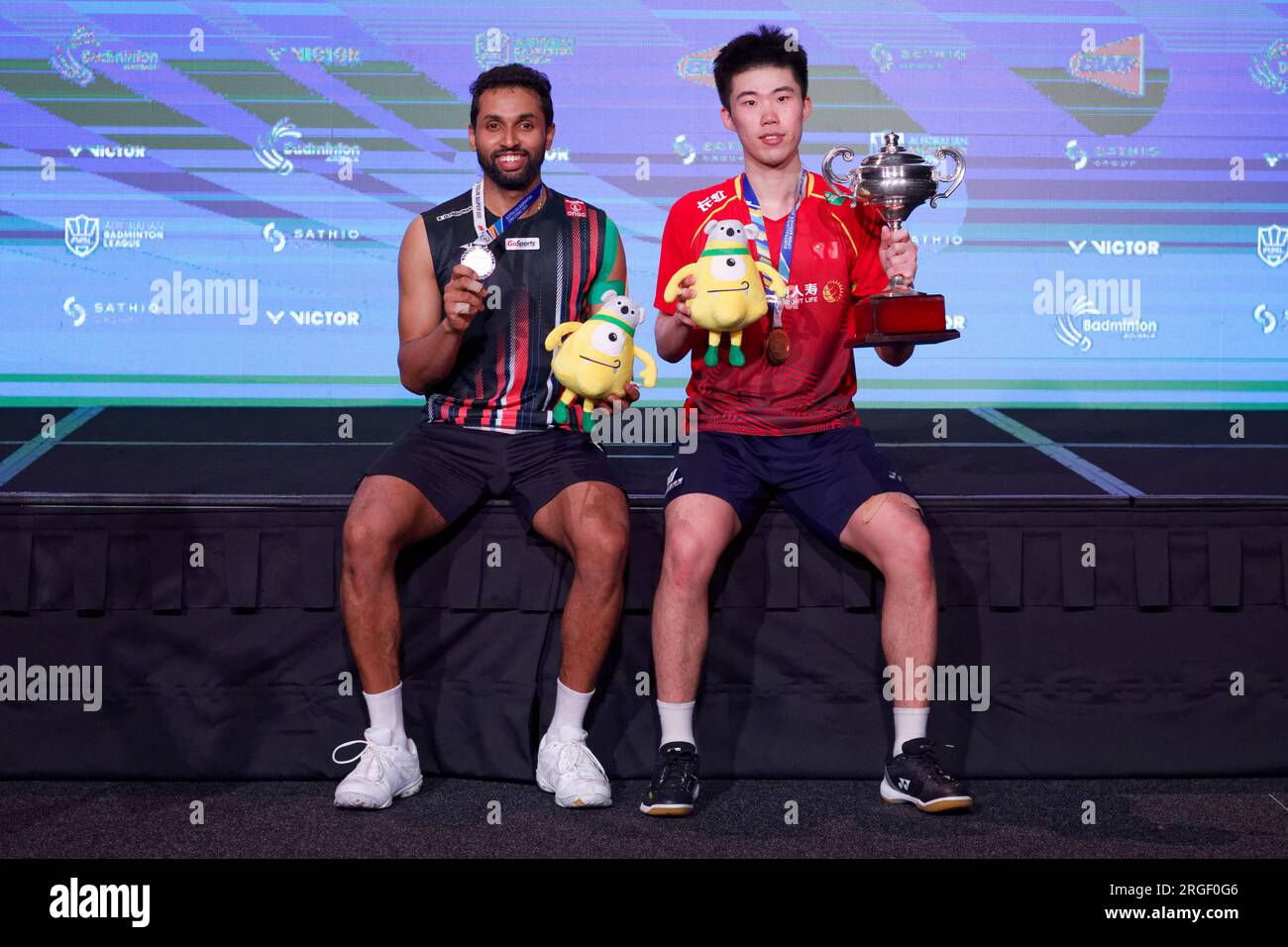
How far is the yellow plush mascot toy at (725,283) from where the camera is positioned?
2715mm

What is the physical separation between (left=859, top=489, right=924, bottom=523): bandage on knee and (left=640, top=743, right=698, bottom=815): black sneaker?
57 centimetres

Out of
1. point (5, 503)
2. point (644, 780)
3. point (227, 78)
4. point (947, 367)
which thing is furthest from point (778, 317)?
point (227, 78)

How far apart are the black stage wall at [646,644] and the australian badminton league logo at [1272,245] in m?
3.21

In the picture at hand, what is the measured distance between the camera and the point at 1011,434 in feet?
16.4

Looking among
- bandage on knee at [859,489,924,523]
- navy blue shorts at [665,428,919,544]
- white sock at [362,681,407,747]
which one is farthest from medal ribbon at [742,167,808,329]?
white sock at [362,681,407,747]

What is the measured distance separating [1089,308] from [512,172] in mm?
3324

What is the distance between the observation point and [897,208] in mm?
2922

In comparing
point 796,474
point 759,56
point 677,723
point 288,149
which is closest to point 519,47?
point 288,149

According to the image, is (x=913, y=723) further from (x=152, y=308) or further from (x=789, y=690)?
(x=152, y=308)

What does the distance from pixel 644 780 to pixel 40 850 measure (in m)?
1.16

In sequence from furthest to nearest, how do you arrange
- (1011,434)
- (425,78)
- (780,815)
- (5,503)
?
(425,78) → (1011,434) → (5,503) → (780,815)

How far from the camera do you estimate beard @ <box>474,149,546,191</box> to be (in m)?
3.03

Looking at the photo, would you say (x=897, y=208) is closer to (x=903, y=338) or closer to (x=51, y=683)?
(x=903, y=338)

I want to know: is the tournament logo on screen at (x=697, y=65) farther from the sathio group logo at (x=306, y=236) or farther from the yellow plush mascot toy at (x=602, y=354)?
the yellow plush mascot toy at (x=602, y=354)
